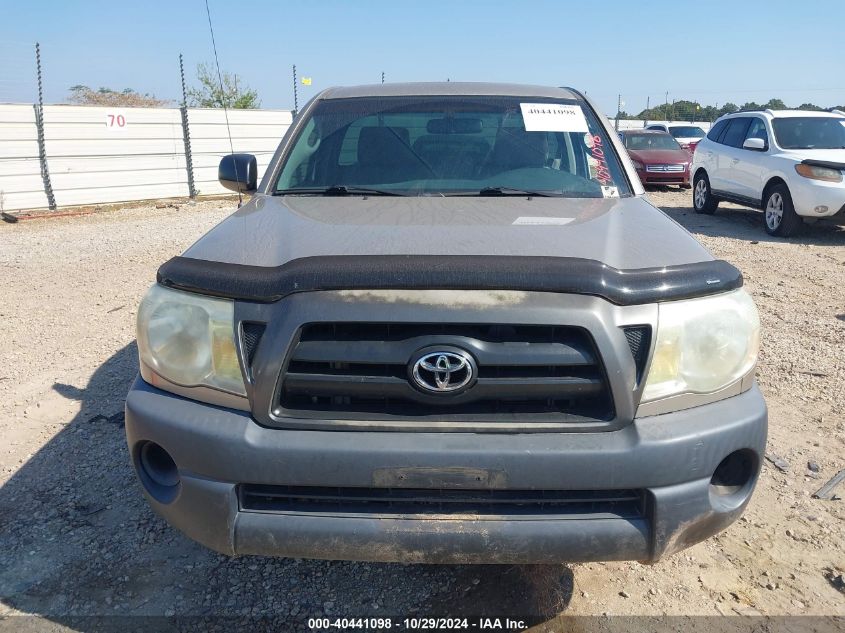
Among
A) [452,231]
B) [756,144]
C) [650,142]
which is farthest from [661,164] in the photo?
[452,231]

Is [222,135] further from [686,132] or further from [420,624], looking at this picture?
[686,132]

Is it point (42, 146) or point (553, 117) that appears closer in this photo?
point (553, 117)

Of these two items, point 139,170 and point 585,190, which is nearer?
point 585,190

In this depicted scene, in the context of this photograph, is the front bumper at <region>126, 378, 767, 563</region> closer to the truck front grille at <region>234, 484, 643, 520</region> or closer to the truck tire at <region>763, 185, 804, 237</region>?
the truck front grille at <region>234, 484, 643, 520</region>

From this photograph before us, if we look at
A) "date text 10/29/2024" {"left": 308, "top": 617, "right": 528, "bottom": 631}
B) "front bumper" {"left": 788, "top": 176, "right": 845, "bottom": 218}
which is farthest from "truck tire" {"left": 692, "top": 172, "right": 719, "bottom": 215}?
"date text 10/29/2024" {"left": 308, "top": 617, "right": 528, "bottom": 631}

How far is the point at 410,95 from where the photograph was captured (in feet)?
11.9

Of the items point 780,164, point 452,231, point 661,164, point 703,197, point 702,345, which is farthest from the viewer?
point 661,164

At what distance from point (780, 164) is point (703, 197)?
99.4 inches

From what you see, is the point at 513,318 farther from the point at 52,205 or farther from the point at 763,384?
the point at 52,205

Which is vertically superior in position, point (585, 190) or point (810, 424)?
point (585, 190)

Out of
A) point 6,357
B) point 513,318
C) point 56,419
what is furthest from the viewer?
point 6,357

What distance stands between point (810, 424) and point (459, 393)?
2.87 metres

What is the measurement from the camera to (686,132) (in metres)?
22.5

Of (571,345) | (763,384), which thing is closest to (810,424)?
(763,384)
